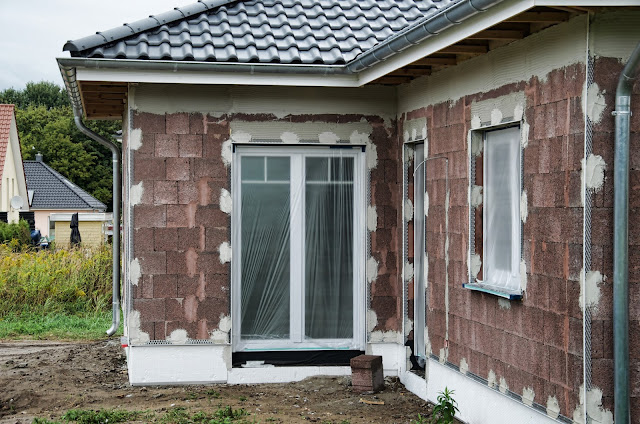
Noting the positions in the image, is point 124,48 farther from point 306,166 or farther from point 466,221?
point 466,221

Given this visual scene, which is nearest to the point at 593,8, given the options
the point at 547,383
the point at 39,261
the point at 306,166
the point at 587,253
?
the point at 587,253

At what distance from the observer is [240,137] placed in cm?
980

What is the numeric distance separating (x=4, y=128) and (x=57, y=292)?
27.4 meters

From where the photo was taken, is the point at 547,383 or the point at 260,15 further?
the point at 260,15

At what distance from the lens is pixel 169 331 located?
9711mm

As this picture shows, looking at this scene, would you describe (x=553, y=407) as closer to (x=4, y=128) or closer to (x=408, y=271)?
(x=408, y=271)

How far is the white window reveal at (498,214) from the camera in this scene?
7137 millimetres

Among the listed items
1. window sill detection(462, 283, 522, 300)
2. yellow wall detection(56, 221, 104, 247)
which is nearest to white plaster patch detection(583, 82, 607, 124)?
window sill detection(462, 283, 522, 300)

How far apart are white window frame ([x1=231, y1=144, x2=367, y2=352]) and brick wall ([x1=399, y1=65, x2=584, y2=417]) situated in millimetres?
1969

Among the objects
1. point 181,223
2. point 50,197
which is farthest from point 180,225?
point 50,197

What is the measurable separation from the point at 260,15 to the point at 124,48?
189 cm

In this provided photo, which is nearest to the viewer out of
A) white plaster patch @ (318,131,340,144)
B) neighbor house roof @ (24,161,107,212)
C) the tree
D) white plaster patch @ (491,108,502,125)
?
white plaster patch @ (491,108,502,125)

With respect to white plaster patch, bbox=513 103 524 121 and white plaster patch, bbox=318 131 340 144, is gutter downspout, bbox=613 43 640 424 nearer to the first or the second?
white plaster patch, bbox=513 103 524 121

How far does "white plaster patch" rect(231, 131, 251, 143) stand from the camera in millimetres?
9789
